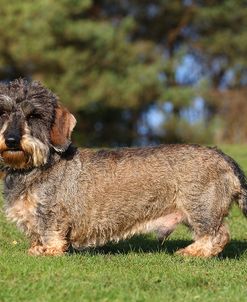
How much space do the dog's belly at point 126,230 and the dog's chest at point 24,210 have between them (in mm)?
575

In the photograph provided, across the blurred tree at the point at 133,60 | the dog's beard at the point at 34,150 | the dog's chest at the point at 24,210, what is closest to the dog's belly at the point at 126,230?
the dog's chest at the point at 24,210

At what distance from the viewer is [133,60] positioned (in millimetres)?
33938

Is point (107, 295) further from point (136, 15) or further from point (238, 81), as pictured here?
point (238, 81)

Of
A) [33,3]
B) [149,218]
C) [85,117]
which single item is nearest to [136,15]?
[85,117]

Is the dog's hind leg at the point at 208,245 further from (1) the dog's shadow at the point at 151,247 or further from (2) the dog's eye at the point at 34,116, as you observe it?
(2) the dog's eye at the point at 34,116

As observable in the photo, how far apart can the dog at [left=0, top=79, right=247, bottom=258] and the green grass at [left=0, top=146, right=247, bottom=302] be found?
0.31 m

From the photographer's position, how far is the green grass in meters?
6.15

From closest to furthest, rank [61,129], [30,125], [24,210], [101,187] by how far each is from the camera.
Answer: [30,125] < [24,210] < [61,129] < [101,187]

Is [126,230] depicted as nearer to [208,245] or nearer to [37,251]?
[208,245]

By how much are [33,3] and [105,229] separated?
22936 mm

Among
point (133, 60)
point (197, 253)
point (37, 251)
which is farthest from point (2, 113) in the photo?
point (133, 60)

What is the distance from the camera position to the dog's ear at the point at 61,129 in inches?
317

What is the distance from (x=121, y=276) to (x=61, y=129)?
2031mm

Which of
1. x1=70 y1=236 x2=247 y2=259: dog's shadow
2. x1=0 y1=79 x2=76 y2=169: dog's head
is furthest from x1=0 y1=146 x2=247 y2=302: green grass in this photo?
x1=0 y1=79 x2=76 y2=169: dog's head
